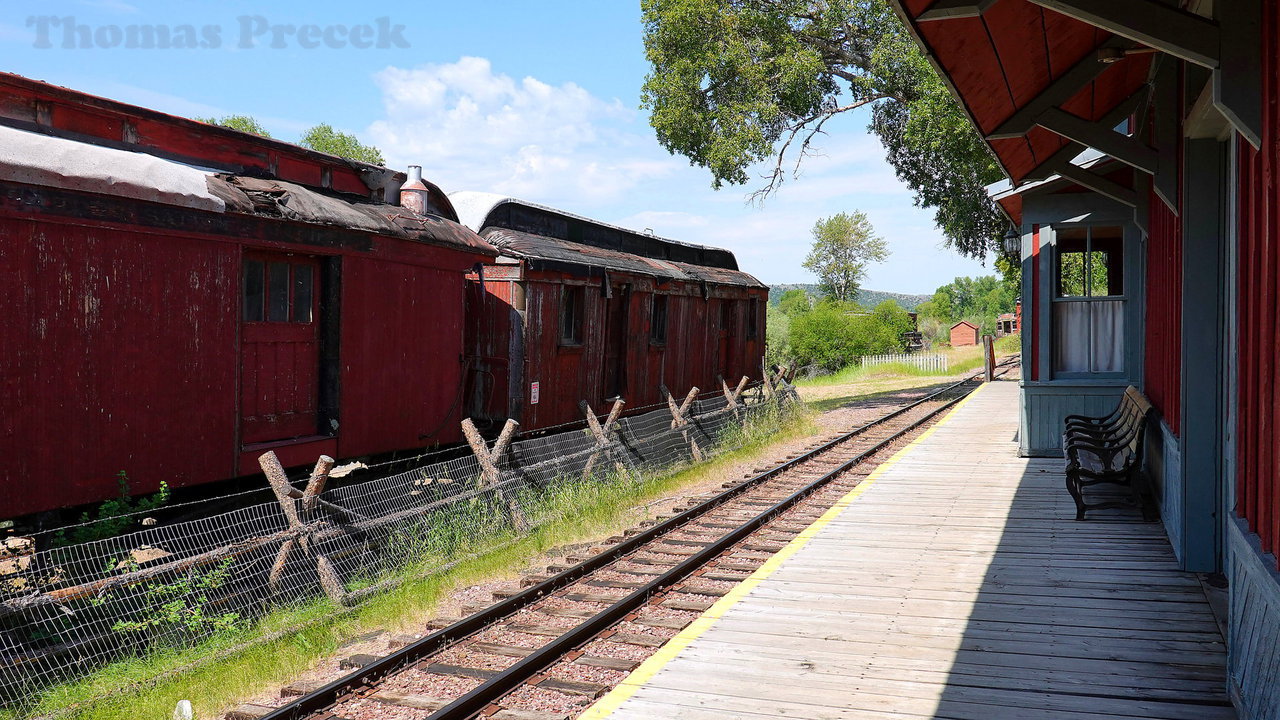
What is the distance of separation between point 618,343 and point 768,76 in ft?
36.3

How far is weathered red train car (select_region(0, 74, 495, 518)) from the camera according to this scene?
5738 millimetres

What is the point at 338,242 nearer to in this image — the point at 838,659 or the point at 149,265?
the point at 149,265

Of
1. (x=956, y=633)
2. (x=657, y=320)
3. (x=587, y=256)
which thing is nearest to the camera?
(x=956, y=633)

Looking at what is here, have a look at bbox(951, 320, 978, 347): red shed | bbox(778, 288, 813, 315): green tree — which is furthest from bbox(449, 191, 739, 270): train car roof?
bbox(951, 320, 978, 347): red shed

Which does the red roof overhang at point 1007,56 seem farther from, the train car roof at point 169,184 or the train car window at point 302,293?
the train car window at point 302,293

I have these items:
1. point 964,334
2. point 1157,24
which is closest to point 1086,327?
point 1157,24

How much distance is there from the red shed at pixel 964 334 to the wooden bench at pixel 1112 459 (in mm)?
63635

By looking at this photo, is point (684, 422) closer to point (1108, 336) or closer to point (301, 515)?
point (1108, 336)

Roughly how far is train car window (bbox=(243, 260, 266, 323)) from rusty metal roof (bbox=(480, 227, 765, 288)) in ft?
13.1

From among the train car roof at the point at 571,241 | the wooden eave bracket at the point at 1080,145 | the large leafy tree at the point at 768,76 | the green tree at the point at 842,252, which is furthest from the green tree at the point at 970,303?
the wooden eave bracket at the point at 1080,145

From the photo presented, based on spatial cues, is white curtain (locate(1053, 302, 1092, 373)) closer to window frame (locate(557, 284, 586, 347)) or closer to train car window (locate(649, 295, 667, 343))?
window frame (locate(557, 284, 586, 347))

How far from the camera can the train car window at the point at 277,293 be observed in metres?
7.73

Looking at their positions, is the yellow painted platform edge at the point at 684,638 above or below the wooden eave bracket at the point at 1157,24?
below

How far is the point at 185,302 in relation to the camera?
6734 mm
